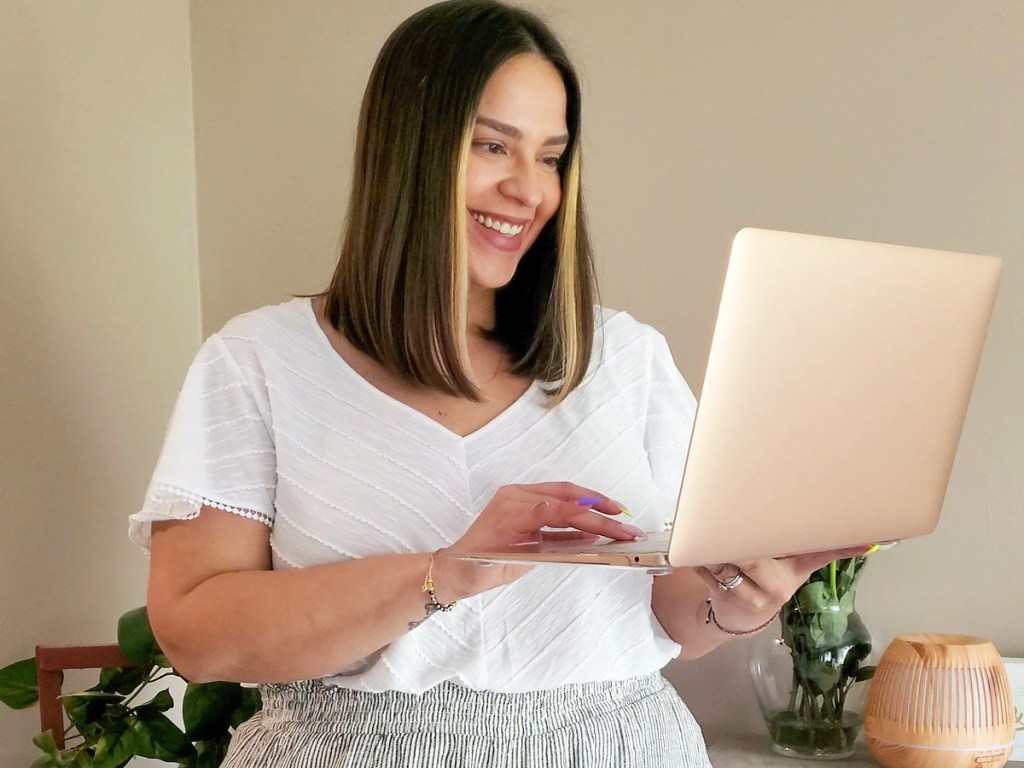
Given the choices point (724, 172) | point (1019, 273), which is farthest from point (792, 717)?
point (724, 172)

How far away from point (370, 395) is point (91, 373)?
624mm

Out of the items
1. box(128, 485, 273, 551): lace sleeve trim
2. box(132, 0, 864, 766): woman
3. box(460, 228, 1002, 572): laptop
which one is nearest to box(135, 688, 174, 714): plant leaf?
box(132, 0, 864, 766): woman

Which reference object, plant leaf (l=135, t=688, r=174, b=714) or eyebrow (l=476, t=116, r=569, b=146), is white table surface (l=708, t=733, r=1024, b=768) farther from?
eyebrow (l=476, t=116, r=569, b=146)

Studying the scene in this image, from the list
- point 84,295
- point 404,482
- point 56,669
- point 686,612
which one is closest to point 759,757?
point 686,612

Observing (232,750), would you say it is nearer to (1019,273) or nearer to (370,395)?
(370,395)

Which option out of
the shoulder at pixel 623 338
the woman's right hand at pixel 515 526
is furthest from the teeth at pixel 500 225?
the woman's right hand at pixel 515 526

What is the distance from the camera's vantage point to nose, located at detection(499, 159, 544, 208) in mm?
1137

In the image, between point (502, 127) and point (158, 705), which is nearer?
point (502, 127)

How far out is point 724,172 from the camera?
1.58 metres

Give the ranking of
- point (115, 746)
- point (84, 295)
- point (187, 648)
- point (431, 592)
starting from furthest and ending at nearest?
point (84, 295) < point (115, 746) < point (187, 648) < point (431, 592)

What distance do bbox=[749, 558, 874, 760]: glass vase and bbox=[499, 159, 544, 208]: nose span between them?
63 centimetres

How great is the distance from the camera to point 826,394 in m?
0.71

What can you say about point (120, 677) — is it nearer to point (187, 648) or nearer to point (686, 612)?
point (187, 648)

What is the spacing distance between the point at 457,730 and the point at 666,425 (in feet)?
1.32
